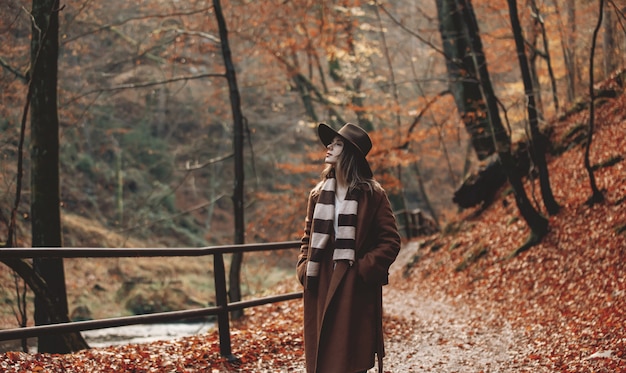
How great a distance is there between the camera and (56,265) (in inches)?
322

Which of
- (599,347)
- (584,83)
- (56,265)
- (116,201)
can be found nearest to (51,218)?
(56,265)

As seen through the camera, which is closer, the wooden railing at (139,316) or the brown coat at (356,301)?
the brown coat at (356,301)

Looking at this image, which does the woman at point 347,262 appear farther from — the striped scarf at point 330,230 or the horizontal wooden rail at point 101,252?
the horizontal wooden rail at point 101,252

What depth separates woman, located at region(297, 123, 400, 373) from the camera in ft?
14.0

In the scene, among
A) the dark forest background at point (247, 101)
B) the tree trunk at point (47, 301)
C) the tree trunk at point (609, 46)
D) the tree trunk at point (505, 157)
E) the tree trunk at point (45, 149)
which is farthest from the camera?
the tree trunk at point (609, 46)

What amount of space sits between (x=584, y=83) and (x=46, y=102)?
1467 cm

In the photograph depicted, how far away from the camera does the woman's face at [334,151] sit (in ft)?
14.7

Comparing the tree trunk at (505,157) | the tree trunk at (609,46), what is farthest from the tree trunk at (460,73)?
the tree trunk at (609,46)

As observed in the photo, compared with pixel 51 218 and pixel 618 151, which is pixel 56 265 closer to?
pixel 51 218

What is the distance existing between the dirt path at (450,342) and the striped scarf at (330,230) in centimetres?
301

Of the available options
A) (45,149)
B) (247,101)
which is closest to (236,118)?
(45,149)

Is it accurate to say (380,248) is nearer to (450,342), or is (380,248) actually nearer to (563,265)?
(450,342)

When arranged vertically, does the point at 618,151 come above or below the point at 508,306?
above

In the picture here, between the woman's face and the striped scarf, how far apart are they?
0.60 feet
